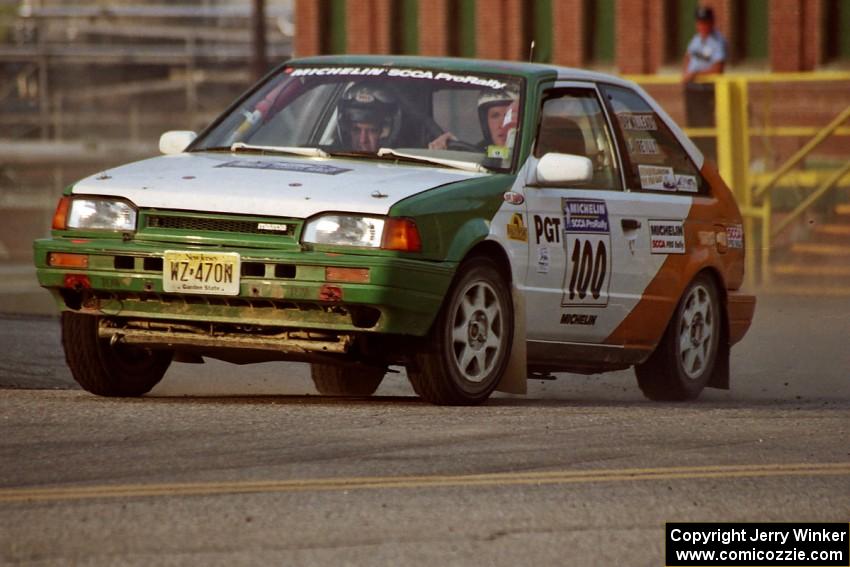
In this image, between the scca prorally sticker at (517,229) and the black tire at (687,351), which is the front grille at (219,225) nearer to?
the scca prorally sticker at (517,229)

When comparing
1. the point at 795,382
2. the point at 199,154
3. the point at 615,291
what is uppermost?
the point at 199,154

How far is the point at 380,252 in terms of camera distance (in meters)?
8.41

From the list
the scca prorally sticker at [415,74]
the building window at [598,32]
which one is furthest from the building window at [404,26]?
the scca prorally sticker at [415,74]

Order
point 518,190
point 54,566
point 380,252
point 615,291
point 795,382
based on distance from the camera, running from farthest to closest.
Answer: point 795,382 < point 615,291 < point 518,190 < point 380,252 < point 54,566

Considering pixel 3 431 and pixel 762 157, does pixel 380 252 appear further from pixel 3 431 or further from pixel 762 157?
pixel 762 157

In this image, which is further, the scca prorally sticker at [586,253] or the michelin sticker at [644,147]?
the michelin sticker at [644,147]

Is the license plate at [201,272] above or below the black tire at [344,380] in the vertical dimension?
above

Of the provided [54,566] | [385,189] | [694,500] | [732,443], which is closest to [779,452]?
[732,443]

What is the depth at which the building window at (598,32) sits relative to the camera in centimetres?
3394

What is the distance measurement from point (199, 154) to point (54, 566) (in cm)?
474

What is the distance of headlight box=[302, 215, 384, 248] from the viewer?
8445 mm

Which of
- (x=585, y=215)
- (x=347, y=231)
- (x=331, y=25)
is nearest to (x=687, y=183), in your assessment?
(x=585, y=215)

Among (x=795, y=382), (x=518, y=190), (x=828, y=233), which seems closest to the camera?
(x=518, y=190)

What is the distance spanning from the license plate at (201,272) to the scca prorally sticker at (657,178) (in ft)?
8.93
